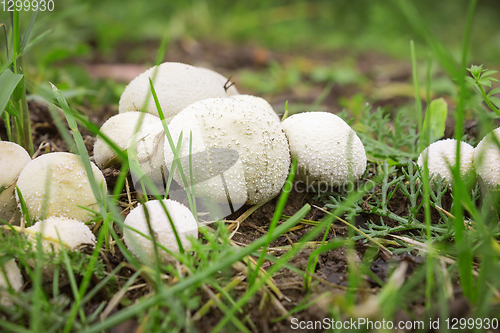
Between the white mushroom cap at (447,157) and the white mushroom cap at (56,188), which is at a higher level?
the white mushroom cap at (56,188)

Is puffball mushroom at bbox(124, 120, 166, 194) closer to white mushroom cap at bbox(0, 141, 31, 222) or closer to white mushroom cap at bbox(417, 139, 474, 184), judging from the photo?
white mushroom cap at bbox(0, 141, 31, 222)

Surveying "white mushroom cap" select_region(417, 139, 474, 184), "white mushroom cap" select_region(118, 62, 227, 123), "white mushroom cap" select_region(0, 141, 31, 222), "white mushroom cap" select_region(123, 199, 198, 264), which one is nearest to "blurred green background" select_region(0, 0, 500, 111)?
"white mushroom cap" select_region(118, 62, 227, 123)

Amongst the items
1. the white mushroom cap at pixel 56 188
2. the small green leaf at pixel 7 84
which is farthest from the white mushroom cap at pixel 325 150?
the small green leaf at pixel 7 84

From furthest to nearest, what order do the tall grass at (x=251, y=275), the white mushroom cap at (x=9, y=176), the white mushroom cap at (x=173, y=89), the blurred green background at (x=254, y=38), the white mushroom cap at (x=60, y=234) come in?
1. the blurred green background at (x=254, y=38)
2. the white mushroom cap at (x=173, y=89)
3. the white mushroom cap at (x=9, y=176)
4. the white mushroom cap at (x=60, y=234)
5. the tall grass at (x=251, y=275)

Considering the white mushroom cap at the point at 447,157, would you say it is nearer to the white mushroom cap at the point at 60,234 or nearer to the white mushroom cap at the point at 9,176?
the white mushroom cap at the point at 60,234

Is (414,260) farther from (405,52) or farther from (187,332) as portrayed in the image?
(405,52)

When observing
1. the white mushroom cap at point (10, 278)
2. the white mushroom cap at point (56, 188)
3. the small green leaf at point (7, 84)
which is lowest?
the white mushroom cap at point (10, 278)

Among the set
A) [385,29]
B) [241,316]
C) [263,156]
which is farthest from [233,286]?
[385,29]
